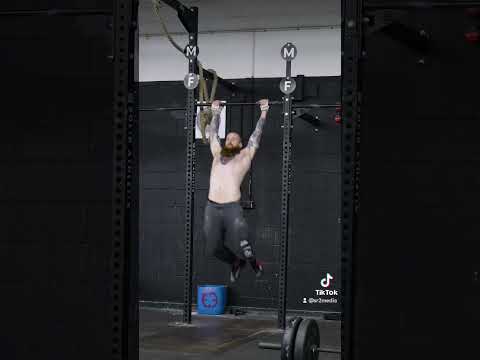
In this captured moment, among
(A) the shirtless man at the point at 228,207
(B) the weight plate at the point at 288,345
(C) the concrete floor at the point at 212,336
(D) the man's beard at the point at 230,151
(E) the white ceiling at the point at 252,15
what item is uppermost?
(E) the white ceiling at the point at 252,15

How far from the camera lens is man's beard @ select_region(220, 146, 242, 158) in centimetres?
708

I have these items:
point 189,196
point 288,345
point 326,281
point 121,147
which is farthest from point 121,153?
point 326,281

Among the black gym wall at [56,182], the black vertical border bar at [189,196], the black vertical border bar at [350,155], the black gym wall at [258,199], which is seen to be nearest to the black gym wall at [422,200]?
the black vertical border bar at [350,155]

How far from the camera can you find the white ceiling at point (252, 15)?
7.63 metres

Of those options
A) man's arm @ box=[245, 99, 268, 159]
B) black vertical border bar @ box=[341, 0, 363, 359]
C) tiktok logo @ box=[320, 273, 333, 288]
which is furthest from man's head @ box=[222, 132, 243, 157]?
black vertical border bar @ box=[341, 0, 363, 359]

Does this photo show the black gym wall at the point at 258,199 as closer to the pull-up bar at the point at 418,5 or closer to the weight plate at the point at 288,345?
the weight plate at the point at 288,345

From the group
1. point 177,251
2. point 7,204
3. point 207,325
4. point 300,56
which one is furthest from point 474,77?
point 177,251

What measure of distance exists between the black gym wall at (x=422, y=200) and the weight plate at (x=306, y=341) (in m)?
0.98

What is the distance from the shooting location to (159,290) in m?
8.95

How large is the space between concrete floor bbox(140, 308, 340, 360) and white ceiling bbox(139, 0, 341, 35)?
3259mm

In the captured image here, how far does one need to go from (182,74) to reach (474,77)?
250 inches

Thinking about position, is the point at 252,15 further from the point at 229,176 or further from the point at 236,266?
the point at 236,266

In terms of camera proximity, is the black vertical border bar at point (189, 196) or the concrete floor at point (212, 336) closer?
the concrete floor at point (212, 336)

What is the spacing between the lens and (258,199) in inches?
340
